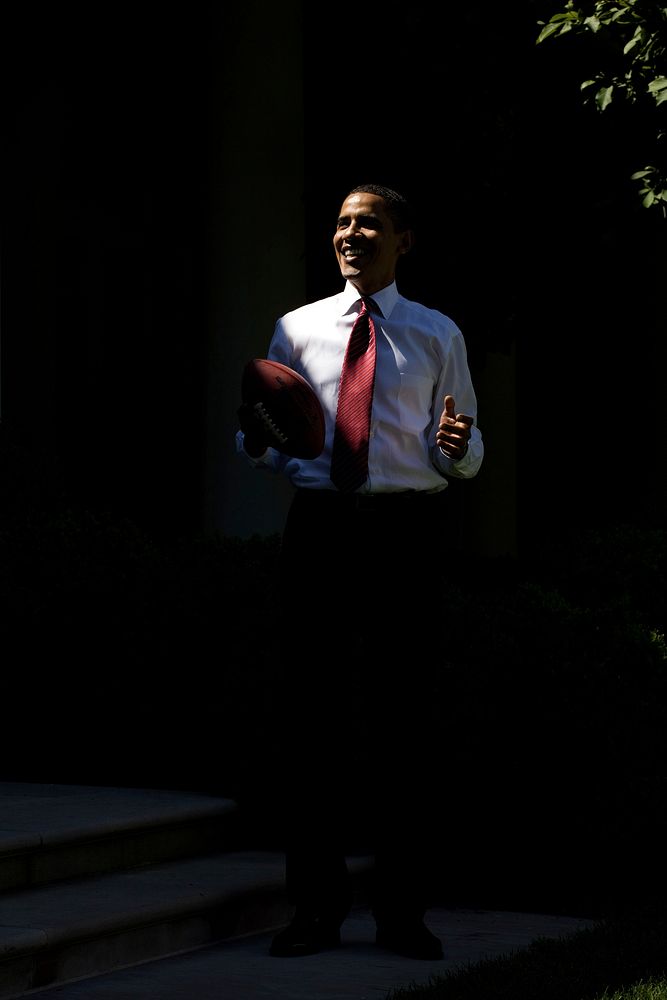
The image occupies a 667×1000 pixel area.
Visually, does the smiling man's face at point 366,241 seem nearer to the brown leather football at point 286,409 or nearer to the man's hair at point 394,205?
the man's hair at point 394,205

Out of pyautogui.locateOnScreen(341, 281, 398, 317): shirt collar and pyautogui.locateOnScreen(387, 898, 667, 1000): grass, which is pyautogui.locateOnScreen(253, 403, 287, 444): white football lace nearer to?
pyautogui.locateOnScreen(341, 281, 398, 317): shirt collar

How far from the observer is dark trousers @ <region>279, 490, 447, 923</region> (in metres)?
5.05

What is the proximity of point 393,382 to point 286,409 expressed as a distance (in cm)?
37

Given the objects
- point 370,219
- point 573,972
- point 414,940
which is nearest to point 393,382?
point 370,219

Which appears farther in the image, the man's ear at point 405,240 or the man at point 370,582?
the man's ear at point 405,240

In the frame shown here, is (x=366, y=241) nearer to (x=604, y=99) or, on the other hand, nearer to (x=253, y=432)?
(x=253, y=432)

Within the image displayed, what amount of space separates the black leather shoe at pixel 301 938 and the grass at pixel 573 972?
17.1 inches

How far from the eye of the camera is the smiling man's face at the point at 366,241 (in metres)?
5.12

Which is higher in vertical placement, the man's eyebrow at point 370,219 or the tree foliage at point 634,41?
the tree foliage at point 634,41

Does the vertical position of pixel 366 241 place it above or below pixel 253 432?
above

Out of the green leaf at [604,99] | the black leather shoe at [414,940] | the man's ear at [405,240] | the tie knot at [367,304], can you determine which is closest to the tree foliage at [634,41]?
the green leaf at [604,99]

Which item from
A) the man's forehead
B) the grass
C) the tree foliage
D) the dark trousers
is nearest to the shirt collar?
the man's forehead

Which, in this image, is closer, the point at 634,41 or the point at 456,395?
the point at 456,395

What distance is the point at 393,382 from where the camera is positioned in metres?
5.12
